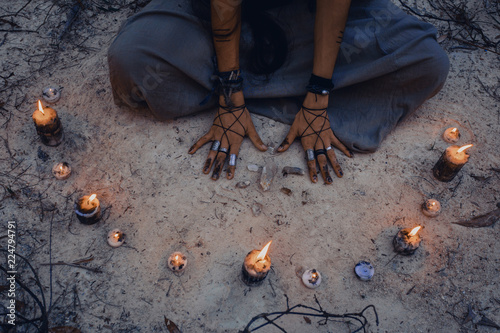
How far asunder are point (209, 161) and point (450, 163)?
181 centimetres

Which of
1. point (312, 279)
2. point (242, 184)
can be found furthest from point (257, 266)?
point (242, 184)

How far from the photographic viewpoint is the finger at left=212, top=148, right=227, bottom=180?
2648mm

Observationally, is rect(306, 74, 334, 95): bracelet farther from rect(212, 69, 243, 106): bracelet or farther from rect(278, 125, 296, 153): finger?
rect(212, 69, 243, 106): bracelet

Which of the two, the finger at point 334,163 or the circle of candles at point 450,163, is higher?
the circle of candles at point 450,163

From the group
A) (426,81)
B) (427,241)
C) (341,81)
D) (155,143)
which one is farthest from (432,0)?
(155,143)

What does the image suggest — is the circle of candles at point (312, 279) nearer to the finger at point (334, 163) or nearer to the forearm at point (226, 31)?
the finger at point (334, 163)

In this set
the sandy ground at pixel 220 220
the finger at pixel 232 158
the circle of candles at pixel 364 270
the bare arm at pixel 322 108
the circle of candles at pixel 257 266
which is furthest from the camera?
the finger at pixel 232 158

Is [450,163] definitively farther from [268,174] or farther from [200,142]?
[200,142]

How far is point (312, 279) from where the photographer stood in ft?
7.27

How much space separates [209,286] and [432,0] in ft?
13.6

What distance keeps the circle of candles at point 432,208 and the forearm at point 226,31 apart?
175 cm

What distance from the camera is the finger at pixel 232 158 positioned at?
266 centimetres

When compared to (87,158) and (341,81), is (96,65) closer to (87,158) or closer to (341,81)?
(87,158)

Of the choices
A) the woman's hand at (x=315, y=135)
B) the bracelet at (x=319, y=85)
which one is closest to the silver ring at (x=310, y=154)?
the woman's hand at (x=315, y=135)
